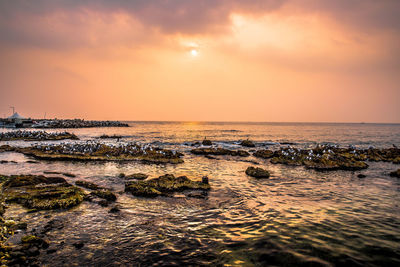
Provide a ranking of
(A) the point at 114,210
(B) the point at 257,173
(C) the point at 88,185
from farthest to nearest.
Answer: (B) the point at 257,173 < (C) the point at 88,185 < (A) the point at 114,210

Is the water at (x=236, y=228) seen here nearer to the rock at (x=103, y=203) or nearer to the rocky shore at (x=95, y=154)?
the rock at (x=103, y=203)

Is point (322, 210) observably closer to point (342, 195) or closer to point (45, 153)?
point (342, 195)

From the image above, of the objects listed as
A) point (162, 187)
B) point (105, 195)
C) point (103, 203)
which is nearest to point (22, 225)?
point (103, 203)

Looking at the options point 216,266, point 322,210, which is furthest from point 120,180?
point 322,210

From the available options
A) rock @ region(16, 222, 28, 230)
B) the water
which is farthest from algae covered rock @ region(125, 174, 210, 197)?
rock @ region(16, 222, 28, 230)

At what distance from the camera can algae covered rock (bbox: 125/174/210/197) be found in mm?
12516

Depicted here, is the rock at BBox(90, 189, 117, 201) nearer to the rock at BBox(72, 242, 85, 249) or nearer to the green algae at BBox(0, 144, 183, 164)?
the rock at BBox(72, 242, 85, 249)

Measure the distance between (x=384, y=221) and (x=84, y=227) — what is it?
43.4 ft

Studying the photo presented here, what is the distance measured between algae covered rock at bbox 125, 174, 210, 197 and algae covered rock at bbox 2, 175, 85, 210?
114 inches

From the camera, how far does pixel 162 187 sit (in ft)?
44.4

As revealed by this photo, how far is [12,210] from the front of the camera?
377 inches

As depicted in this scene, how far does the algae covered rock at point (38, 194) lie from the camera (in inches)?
400

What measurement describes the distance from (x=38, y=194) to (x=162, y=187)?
21.9ft

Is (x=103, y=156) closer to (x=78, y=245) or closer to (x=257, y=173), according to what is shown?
(x=257, y=173)
